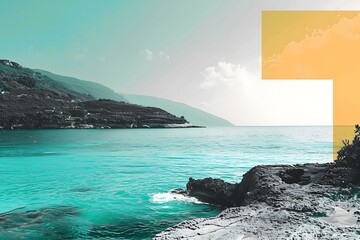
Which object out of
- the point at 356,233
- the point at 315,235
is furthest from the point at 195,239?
the point at 356,233

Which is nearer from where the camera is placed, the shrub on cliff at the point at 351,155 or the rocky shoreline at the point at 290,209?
the rocky shoreline at the point at 290,209

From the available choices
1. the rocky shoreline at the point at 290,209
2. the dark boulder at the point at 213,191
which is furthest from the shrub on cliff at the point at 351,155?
the dark boulder at the point at 213,191

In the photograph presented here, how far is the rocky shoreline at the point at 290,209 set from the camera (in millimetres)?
8258

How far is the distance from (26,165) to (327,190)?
144 feet

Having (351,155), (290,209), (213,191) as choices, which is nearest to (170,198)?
(213,191)

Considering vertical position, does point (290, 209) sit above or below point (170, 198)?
above

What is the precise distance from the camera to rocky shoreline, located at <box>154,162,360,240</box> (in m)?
8.26

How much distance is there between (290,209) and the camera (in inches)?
412

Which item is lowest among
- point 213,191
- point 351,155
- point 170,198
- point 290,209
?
point 170,198

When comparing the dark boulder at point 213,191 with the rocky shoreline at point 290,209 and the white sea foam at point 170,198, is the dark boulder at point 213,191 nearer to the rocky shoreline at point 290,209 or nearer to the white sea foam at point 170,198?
the white sea foam at point 170,198

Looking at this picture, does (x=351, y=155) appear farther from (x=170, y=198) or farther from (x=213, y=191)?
(x=170, y=198)

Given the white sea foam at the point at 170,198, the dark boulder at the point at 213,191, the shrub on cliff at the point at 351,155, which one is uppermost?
the shrub on cliff at the point at 351,155

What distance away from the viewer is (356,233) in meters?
8.09

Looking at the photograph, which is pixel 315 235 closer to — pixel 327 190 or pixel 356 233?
pixel 356 233
